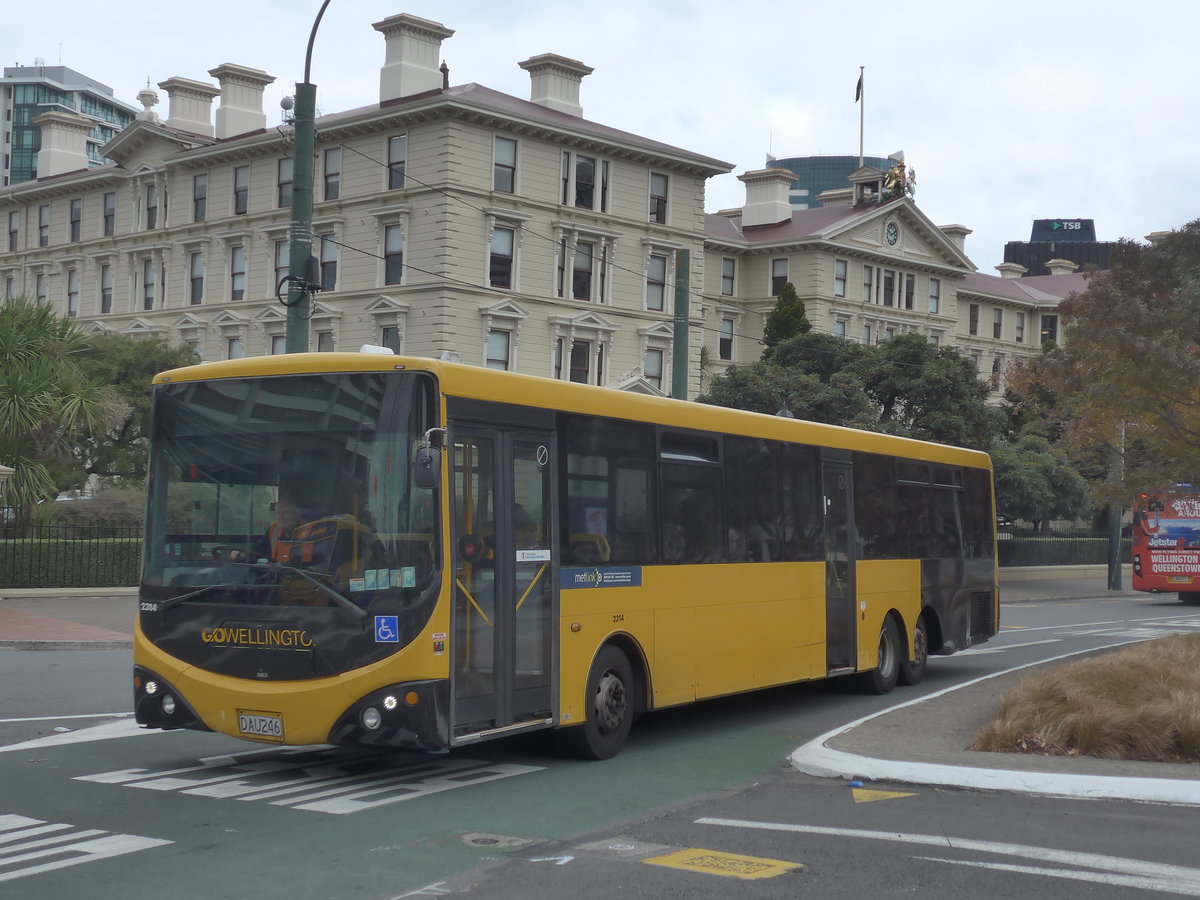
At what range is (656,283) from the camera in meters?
54.6

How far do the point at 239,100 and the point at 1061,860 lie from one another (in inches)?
2288

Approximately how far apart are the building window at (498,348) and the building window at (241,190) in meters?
12.2

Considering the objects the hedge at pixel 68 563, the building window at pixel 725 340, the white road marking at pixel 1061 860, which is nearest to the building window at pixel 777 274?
the building window at pixel 725 340

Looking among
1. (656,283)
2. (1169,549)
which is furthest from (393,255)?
(1169,549)

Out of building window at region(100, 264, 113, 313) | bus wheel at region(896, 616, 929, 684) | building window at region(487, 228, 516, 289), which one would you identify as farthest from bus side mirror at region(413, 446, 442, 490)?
building window at region(100, 264, 113, 313)

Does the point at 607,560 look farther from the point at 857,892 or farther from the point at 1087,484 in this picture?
Result: the point at 1087,484

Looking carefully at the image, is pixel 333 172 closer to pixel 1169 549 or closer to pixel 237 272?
pixel 237 272

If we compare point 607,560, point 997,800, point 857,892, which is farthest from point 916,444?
point 857,892

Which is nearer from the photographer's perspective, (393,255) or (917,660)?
(917,660)

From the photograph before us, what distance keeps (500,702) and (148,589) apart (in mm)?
2500

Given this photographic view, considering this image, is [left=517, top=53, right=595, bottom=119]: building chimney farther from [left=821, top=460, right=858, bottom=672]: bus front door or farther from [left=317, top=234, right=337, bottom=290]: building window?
[left=821, top=460, right=858, bottom=672]: bus front door

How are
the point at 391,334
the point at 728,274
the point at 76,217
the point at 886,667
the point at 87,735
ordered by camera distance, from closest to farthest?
the point at 87,735 → the point at 886,667 → the point at 391,334 → the point at 76,217 → the point at 728,274

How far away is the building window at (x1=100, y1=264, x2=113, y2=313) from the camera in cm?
6125

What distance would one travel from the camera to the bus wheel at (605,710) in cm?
1054
